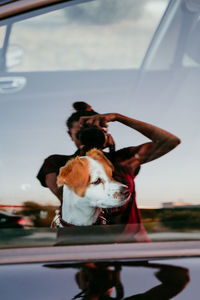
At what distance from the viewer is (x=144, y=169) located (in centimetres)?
151

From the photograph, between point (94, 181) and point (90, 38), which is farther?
point (90, 38)

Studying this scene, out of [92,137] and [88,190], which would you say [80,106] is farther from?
[88,190]

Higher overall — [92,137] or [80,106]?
[80,106]

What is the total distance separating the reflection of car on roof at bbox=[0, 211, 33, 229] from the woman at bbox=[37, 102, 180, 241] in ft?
0.45

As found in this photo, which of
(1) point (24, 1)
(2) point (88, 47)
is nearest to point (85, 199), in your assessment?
(2) point (88, 47)

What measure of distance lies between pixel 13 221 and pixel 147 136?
1.81 feet

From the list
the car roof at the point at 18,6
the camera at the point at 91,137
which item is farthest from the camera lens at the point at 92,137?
the car roof at the point at 18,6

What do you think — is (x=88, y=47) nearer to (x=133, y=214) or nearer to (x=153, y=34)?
(x=153, y=34)

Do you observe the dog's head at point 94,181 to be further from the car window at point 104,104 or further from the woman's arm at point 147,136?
the woman's arm at point 147,136

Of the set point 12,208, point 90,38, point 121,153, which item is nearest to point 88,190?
point 121,153

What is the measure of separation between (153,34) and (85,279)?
0.95m

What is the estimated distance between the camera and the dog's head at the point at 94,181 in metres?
1.46

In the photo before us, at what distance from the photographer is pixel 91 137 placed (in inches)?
60.1

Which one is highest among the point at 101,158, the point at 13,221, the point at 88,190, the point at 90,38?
the point at 90,38
